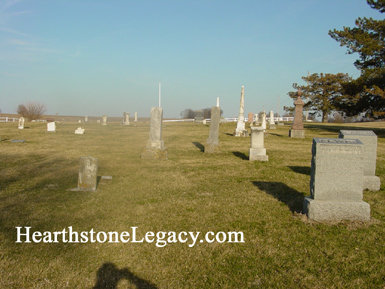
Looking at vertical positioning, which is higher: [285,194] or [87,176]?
[87,176]

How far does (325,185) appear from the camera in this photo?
5219 mm

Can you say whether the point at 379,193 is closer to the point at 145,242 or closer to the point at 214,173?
the point at 214,173

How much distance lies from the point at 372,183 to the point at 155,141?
763 centimetres

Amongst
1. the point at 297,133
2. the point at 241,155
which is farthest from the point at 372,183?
the point at 297,133

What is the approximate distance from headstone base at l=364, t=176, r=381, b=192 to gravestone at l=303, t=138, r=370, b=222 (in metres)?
2.44

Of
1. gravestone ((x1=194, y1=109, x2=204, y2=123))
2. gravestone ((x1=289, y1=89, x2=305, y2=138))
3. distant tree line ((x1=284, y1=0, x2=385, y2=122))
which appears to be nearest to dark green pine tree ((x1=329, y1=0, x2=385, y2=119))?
distant tree line ((x1=284, y1=0, x2=385, y2=122))

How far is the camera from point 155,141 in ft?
39.5

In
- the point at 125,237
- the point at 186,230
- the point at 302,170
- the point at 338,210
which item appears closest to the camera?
the point at 125,237

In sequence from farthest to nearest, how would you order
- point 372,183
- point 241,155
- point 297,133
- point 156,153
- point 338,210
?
1. point 297,133
2. point 241,155
3. point 156,153
4. point 372,183
5. point 338,210

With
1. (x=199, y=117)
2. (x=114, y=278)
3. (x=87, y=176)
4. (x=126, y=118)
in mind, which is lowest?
(x=114, y=278)

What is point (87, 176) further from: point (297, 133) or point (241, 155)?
point (297, 133)

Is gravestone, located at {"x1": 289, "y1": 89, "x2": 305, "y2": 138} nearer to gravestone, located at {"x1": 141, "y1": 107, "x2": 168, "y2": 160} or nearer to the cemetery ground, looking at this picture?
the cemetery ground

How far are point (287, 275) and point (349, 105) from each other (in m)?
26.8

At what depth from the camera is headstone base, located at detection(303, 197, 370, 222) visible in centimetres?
513
